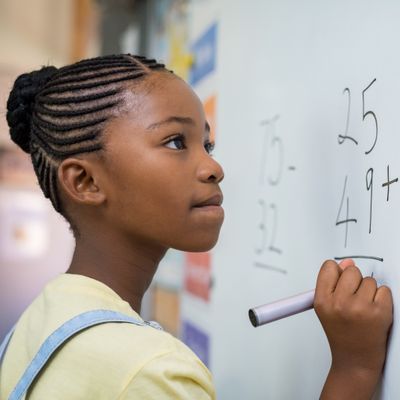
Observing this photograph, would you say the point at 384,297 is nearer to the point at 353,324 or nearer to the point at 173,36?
the point at 353,324

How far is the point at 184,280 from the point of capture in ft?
3.44

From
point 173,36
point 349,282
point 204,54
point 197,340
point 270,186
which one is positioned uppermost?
point 173,36

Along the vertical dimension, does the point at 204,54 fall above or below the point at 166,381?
above

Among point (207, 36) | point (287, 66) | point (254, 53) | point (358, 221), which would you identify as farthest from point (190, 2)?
point (358, 221)

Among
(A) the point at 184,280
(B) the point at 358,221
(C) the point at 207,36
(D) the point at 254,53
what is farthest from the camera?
(A) the point at 184,280

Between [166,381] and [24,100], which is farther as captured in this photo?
[24,100]

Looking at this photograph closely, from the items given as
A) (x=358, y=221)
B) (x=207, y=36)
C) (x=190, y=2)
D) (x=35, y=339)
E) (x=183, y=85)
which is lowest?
(x=35, y=339)

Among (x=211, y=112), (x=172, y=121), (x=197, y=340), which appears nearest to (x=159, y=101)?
(x=172, y=121)

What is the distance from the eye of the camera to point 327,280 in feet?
1.49

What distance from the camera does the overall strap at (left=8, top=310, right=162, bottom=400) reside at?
0.45 m

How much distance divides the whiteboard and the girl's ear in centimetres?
22

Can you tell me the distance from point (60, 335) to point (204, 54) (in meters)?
0.63

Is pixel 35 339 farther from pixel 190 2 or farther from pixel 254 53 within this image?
pixel 190 2

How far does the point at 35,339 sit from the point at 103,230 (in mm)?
113
